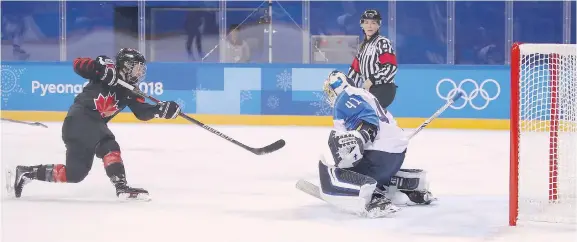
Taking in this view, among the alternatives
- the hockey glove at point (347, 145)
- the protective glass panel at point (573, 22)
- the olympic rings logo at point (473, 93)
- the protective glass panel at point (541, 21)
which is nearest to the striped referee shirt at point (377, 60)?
the hockey glove at point (347, 145)

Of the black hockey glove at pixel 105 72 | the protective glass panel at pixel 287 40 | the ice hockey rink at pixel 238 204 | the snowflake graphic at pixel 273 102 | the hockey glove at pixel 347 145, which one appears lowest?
the ice hockey rink at pixel 238 204

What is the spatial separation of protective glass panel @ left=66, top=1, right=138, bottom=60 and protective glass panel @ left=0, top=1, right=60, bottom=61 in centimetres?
24

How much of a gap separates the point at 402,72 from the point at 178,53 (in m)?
3.91

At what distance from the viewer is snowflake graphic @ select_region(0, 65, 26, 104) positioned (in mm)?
8883

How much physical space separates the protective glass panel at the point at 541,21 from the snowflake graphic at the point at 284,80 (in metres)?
3.89

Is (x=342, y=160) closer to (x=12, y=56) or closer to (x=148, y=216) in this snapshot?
(x=148, y=216)

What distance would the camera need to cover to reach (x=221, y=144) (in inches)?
261

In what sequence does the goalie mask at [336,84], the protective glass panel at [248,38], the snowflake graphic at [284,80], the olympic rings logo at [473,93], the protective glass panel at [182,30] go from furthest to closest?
the protective glass panel at [182,30] → the protective glass panel at [248,38] → the snowflake graphic at [284,80] → the olympic rings logo at [473,93] → the goalie mask at [336,84]

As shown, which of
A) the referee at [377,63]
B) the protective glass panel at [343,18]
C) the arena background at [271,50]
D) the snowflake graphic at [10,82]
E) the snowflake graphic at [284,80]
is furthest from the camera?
the protective glass panel at [343,18]

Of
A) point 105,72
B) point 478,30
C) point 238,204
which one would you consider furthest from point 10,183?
point 478,30

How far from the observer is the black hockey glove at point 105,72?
12.2 feet

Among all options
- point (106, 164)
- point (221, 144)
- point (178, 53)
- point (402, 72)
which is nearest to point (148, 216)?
point (106, 164)

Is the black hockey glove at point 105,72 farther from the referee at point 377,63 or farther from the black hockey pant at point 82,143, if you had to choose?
the referee at point 377,63

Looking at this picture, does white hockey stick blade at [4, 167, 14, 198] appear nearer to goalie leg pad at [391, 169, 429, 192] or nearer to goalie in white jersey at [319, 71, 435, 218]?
goalie in white jersey at [319, 71, 435, 218]
